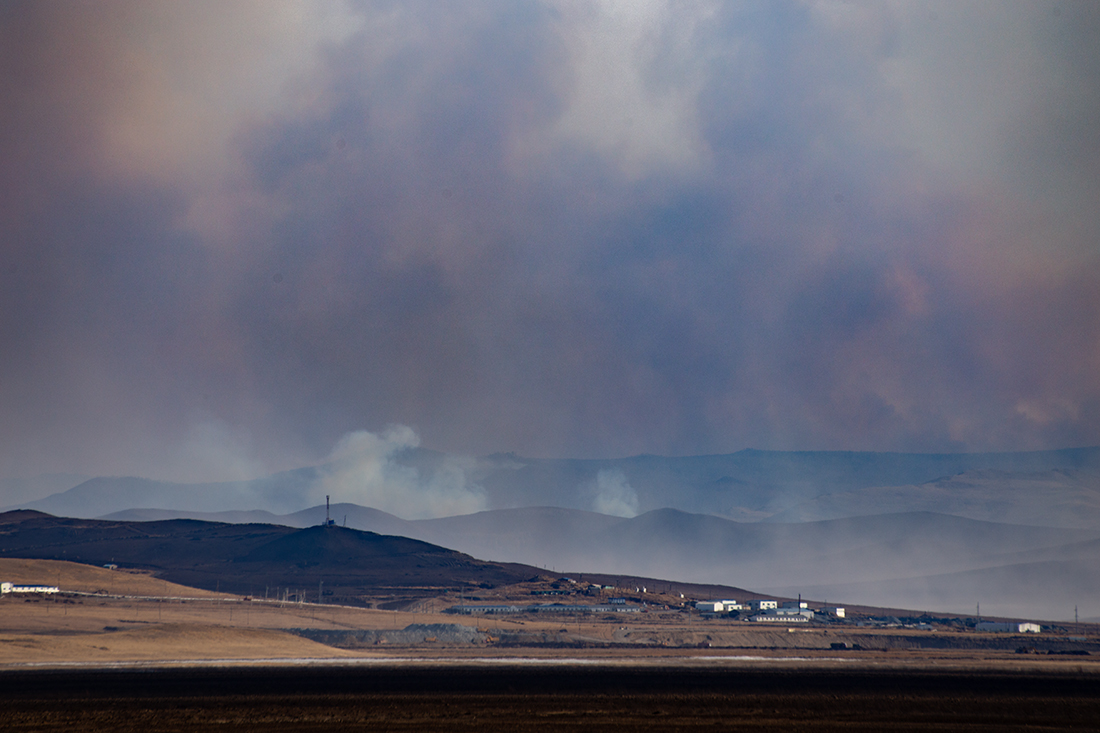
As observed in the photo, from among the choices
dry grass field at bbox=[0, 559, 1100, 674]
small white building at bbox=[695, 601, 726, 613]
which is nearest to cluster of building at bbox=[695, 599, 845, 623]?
small white building at bbox=[695, 601, 726, 613]

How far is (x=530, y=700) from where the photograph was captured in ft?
165

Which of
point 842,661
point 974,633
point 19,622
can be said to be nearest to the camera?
point 842,661

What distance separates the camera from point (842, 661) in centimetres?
8406

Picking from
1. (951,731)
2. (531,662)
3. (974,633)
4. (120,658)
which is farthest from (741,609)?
(951,731)

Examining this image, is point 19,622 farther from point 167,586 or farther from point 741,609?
point 741,609

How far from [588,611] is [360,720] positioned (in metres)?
137

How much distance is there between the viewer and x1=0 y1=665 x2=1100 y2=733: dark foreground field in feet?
144

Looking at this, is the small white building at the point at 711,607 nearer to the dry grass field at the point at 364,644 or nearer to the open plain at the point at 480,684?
the dry grass field at the point at 364,644

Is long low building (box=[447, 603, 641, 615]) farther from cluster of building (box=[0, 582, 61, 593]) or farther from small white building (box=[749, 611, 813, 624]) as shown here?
cluster of building (box=[0, 582, 61, 593])

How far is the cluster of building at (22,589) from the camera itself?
150 metres

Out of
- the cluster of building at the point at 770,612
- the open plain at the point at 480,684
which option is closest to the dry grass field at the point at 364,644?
the open plain at the point at 480,684

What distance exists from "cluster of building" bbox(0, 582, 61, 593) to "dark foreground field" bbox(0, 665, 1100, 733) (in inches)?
3983

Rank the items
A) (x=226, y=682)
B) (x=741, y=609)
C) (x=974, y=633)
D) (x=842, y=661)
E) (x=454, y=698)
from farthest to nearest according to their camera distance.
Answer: (x=741, y=609), (x=974, y=633), (x=842, y=661), (x=226, y=682), (x=454, y=698)

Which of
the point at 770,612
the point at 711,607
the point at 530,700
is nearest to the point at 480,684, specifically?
the point at 530,700
